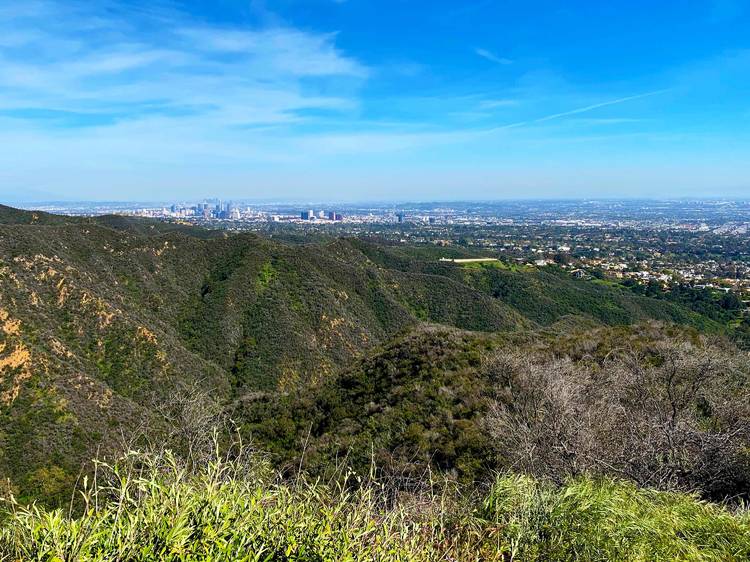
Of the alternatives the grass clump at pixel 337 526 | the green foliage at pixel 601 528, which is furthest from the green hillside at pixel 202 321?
the green foliage at pixel 601 528

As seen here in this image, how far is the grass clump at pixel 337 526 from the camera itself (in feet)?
9.09

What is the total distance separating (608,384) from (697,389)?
81.5 inches

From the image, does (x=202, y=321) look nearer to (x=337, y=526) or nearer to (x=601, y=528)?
(x=337, y=526)

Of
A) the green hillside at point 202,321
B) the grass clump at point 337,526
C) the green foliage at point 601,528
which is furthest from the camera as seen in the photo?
the green hillside at point 202,321

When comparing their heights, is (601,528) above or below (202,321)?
above

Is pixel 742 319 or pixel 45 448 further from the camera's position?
pixel 742 319

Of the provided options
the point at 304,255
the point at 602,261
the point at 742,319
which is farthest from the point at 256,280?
the point at 602,261

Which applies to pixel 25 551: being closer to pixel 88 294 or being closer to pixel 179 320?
pixel 88 294

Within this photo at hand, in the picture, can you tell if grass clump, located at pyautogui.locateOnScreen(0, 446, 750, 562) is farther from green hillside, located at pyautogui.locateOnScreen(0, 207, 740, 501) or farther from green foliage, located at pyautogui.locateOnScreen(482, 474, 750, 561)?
green hillside, located at pyautogui.locateOnScreen(0, 207, 740, 501)

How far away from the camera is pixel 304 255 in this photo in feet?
182

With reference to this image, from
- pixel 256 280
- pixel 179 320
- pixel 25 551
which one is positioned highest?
pixel 25 551

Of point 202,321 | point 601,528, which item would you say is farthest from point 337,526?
point 202,321

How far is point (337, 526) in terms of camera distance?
3434mm

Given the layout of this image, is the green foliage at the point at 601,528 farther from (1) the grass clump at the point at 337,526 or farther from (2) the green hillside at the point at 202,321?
(2) the green hillside at the point at 202,321
